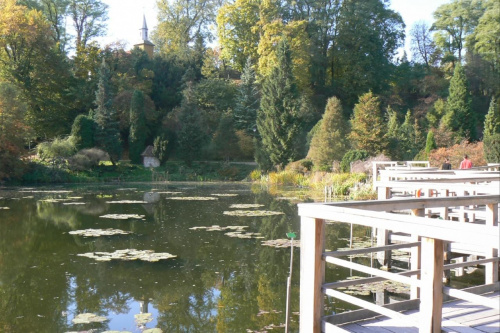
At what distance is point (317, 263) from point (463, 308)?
121 cm

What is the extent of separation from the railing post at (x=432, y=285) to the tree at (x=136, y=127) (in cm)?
3355

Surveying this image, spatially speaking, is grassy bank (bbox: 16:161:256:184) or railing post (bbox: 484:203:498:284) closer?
railing post (bbox: 484:203:498:284)

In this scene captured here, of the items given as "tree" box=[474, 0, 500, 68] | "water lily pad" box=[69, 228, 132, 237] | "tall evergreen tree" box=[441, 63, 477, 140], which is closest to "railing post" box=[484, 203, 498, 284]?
"water lily pad" box=[69, 228, 132, 237]

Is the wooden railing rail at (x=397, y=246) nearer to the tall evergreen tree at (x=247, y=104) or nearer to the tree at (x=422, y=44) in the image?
the tall evergreen tree at (x=247, y=104)

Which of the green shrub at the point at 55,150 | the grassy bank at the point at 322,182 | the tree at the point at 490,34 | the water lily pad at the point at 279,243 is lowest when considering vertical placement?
the water lily pad at the point at 279,243

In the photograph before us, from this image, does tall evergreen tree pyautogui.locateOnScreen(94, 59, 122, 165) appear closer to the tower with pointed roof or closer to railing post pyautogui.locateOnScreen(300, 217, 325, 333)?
the tower with pointed roof

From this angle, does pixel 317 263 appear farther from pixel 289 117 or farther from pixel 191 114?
pixel 191 114

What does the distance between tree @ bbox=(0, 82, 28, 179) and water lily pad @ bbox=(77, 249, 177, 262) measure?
19.6 metres

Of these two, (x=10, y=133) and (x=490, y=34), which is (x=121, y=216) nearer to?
(x=10, y=133)

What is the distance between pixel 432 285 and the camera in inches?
112

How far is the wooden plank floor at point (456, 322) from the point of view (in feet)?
10.4

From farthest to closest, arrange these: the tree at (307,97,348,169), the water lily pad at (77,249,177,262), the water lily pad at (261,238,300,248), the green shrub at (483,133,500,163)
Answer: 1. the tree at (307,97,348,169)
2. the green shrub at (483,133,500,163)
3. the water lily pad at (261,238,300,248)
4. the water lily pad at (77,249,177,262)

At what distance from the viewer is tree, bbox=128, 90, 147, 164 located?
114ft

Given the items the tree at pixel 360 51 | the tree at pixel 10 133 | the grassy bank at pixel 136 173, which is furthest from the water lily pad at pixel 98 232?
the tree at pixel 360 51
